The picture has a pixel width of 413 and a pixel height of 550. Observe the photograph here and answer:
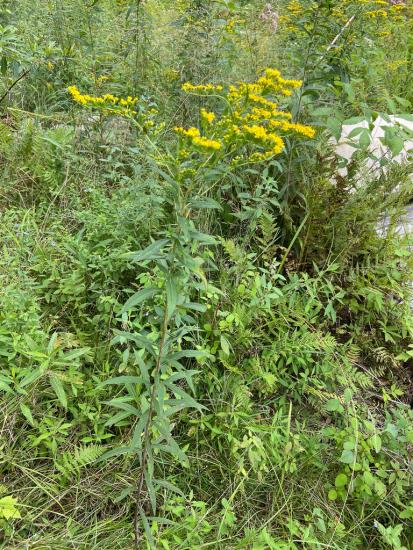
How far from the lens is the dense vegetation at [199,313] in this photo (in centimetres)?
157

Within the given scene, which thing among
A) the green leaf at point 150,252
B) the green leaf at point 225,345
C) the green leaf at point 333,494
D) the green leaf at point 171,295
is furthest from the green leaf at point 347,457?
the green leaf at point 150,252

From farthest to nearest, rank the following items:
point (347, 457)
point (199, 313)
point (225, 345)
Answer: point (199, 313) < point (225, 345) < point (347, 457)

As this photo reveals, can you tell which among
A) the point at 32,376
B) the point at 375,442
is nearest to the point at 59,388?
the point at 32,376

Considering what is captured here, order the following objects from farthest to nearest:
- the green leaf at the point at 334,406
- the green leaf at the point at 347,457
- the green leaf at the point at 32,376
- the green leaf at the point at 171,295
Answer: the green leaf at the point at 334,406 < the green leaf at the point at 347,457 < the green leaf at the point at 32,376 < the green leaf at the point at 171,295

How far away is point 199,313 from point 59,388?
78 cm

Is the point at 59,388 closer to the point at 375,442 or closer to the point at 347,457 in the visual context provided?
the point at 347,457

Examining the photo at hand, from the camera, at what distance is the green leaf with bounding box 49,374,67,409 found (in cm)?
172

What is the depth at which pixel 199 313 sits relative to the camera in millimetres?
2279

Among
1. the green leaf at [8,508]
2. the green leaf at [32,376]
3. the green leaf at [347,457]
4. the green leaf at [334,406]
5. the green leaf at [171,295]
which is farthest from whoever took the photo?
the green leaf at [334,406]

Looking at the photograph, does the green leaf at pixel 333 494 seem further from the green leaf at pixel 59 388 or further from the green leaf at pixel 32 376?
the green leaf at pixel 32 376

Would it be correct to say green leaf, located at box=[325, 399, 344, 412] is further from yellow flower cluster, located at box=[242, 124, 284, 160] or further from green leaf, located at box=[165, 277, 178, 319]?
yellow flower cluster, located at box=[242, 124, 284, 160]

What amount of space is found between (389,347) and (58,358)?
1704mm

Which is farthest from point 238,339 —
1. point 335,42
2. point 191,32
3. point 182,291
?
point 191,32

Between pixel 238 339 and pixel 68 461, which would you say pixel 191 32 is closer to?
pixel 238 339
